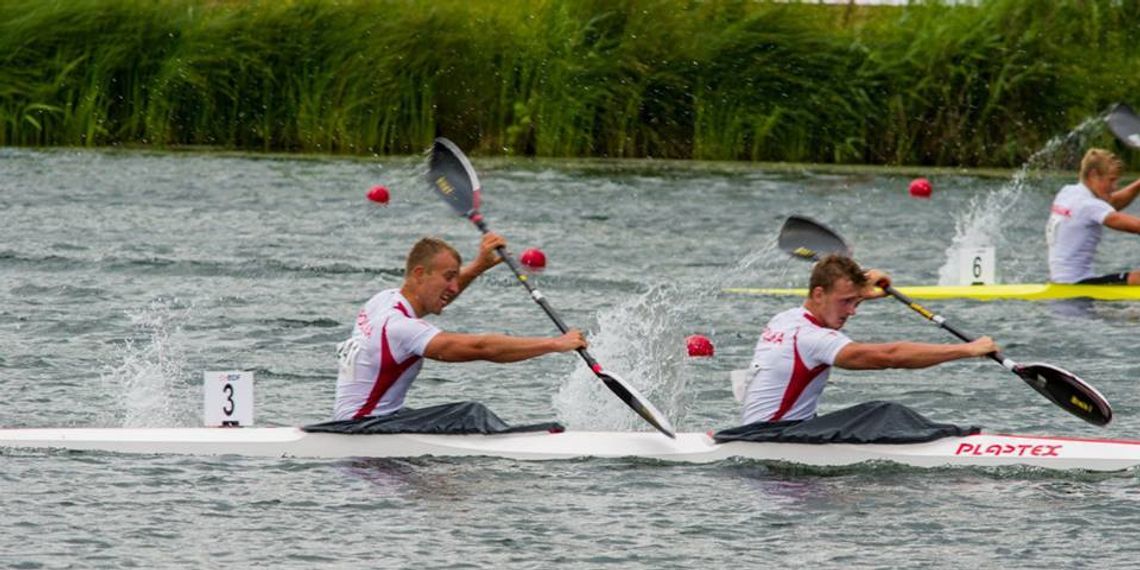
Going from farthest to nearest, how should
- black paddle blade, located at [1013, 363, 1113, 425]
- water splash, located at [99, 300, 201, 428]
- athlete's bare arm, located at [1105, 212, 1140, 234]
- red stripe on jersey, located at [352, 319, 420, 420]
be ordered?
1. athlete's bare arm, located at [1105, 212, 1140, 234]
2. water splash, located at [99, 300, 201, 428]
3. black paddle blade, located at [1013, 363, 1113, 425]
4. red stripe on jersey, located at [352, 319, 420, 420]

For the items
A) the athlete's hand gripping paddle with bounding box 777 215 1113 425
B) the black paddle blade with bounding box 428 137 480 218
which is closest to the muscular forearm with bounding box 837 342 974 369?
the athlete's hand gripping paddle with bounding box 777 215 1113 425

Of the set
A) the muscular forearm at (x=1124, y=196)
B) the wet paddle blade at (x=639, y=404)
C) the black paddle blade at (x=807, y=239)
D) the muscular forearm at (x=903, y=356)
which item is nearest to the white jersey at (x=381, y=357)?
the wet paddle blade at (x=639, y=404)

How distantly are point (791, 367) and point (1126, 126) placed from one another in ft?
33.8

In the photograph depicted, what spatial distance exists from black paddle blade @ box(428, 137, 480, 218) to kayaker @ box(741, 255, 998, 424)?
111 inches

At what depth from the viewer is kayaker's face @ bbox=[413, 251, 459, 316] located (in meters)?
11.9

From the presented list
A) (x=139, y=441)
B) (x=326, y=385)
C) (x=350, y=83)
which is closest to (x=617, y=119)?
(x=350, y=83)

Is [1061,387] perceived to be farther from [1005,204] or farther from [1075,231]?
[1005,204]

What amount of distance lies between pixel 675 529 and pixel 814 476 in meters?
1.29

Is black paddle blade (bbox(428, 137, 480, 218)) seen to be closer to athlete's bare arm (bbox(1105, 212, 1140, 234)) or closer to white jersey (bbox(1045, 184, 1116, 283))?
athlete's bare arm (bbox(1105, 212, 1140, 234))

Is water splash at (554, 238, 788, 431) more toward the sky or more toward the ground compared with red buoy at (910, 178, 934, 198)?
more toward the ground

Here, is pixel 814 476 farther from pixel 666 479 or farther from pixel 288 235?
pixel 288 235

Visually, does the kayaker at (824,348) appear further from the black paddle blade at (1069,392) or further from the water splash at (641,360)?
the water splash at (641,360)

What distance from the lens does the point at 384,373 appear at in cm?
1205

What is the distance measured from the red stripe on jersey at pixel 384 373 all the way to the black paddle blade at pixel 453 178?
226 centimetres
